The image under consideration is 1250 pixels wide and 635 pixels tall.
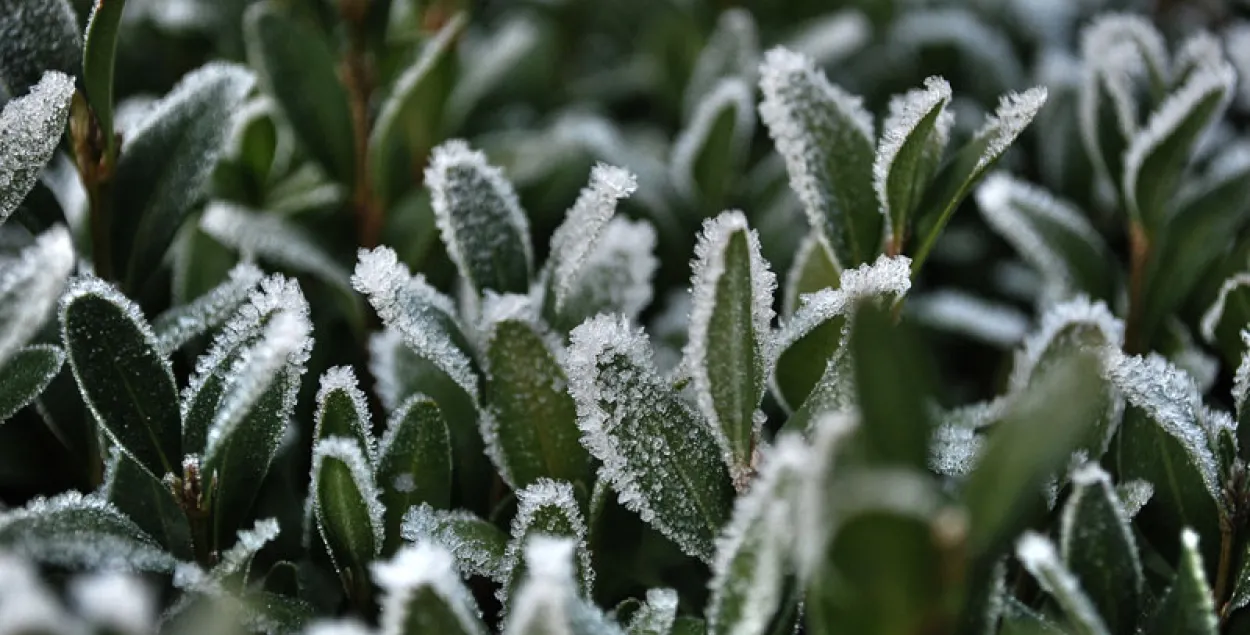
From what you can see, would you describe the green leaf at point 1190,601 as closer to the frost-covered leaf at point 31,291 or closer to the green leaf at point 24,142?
the frost-covered leaf at point 31,291

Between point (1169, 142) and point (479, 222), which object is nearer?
point (479, 222)

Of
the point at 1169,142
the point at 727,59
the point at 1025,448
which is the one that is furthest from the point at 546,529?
the point at 727,59

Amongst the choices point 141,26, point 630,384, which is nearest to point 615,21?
point 141,26

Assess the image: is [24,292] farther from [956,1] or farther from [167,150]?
[956,1]

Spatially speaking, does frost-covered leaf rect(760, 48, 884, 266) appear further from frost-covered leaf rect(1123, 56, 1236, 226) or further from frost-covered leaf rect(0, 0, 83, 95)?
frost-covered leaf rect(0, 0, 83, 95)

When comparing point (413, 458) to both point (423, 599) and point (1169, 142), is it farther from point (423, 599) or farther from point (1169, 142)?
point (1169, 142)
